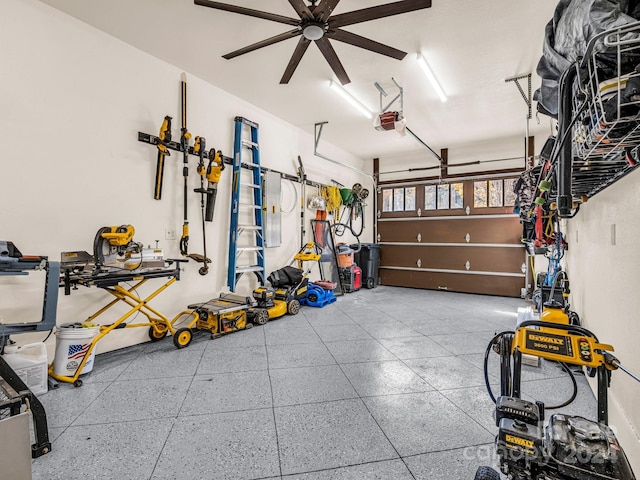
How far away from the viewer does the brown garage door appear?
6289mm

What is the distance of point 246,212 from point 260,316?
157 cm

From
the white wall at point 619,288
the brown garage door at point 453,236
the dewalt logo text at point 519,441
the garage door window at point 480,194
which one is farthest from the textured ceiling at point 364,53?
the dewalt logo text at point 519,441

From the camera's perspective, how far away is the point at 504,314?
470 cm

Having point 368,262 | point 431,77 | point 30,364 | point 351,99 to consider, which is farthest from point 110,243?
point 368,262

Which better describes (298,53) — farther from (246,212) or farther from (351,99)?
(246,212)

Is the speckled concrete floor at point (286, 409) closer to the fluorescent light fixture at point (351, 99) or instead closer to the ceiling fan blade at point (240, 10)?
the ceiling fan blade at point (240, 10)

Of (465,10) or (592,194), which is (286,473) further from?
(465,10)

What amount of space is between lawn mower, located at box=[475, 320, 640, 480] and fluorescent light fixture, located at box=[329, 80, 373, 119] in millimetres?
3785

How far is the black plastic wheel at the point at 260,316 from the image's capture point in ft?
13.0

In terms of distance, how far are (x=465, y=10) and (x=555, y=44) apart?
2095 millimetres

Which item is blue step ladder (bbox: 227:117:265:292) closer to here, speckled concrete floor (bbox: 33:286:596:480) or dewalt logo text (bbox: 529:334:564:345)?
speckled concrete floor (bbox: 33:286:596:480)

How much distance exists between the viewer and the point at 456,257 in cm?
676

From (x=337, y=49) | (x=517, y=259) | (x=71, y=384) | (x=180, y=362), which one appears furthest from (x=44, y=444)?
(x=517, y=259)

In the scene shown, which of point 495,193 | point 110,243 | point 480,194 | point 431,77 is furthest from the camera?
point 480,194
